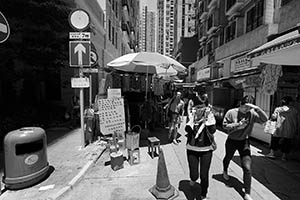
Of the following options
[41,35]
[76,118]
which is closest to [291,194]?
[76,118]

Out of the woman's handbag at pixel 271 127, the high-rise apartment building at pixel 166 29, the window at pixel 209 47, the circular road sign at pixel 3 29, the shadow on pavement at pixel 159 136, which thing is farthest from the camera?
the high-rise apartment building at pixel 166 29

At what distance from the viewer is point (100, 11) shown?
1585 cm

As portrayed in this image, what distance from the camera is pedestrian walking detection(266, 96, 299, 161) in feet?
17.1

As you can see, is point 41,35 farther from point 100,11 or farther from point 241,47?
point 241,47

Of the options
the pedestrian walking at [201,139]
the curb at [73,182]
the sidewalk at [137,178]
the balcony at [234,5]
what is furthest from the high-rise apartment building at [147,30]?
the pedestrian walking at [201,139]

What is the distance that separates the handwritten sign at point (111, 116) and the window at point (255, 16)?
11.1 meters

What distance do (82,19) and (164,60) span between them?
9.29 feet

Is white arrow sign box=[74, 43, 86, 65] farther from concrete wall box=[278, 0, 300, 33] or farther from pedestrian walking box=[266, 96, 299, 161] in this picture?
concrete wall box=[278, 0, 300, 33]

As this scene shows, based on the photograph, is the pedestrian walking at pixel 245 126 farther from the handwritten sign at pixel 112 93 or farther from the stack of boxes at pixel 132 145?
the handwritten sign at pixel 112 93

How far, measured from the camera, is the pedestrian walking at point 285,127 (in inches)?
205

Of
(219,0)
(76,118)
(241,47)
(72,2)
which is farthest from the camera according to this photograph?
(219,0)

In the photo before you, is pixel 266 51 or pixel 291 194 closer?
pixel 291 194

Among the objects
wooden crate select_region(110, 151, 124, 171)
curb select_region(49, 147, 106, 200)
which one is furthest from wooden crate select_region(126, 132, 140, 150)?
curb select_region(49, 147, 106, 200)

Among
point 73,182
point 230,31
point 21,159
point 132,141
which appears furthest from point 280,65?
point 230,31
